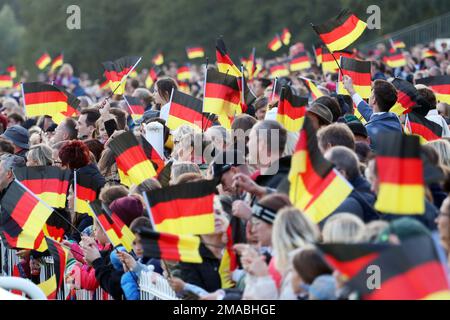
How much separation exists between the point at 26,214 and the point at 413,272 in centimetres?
473

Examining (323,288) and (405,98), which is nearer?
(323,288)

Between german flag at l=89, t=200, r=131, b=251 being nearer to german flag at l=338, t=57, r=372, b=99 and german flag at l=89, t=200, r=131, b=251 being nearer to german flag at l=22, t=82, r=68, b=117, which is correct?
german flag at l=338, t=57, r=372, b=99

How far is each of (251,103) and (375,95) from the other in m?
4.38

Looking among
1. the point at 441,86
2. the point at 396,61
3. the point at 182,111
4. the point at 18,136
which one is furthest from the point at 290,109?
the point at 396,61

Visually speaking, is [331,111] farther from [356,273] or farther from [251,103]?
[356,273]

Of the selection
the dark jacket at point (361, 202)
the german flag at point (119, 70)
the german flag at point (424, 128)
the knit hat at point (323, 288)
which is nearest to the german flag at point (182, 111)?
the german flag at point (424, 128)

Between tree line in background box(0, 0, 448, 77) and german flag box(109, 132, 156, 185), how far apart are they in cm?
4837

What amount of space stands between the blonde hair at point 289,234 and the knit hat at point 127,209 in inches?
87.2

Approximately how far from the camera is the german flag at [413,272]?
17.5ft

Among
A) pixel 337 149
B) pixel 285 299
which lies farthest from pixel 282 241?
pixel 337 149

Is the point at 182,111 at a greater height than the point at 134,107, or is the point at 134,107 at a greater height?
the point at 134,107

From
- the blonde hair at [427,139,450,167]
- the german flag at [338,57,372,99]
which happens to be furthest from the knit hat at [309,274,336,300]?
the german flag at [338,57,372,99]

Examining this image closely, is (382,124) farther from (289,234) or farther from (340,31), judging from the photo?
(289,234)

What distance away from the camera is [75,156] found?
11.4 meters
